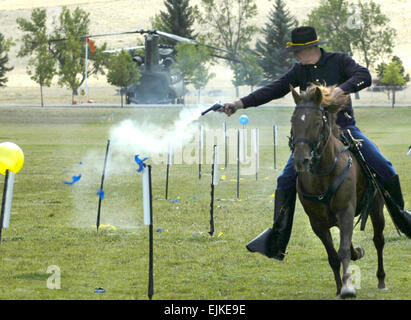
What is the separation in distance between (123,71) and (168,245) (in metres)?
75.5

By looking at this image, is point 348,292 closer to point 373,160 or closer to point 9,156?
point 373,160

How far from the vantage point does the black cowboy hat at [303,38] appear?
8641 millimetres

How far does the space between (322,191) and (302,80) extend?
1412 mm

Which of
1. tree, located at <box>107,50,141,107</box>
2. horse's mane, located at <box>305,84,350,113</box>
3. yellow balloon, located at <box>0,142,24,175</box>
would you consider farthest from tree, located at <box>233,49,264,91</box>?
horse's mane, located at <box>305,84,350,113</box>

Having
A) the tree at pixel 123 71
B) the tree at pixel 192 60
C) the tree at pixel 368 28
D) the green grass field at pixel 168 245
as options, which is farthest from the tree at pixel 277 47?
the green grass field at pixel 168 245

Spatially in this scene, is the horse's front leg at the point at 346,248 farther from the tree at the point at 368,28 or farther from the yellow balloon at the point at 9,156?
the tree at the point at 368,28

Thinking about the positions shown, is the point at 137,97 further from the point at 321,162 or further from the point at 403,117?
the point at 321,162

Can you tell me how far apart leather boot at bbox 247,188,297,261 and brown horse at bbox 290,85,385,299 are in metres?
0.64

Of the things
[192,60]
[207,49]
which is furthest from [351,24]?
[192,60]

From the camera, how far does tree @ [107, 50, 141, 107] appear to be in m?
87.2

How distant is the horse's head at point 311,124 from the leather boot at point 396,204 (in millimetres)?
1314

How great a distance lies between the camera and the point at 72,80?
92.4 metres

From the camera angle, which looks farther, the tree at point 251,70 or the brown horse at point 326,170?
the tree at point 251,70

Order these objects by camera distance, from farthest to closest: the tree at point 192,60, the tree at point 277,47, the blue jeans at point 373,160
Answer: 1. the tree at point 277,47
2. the tree at point 192,60
3. the blue jeans at point 373,160
